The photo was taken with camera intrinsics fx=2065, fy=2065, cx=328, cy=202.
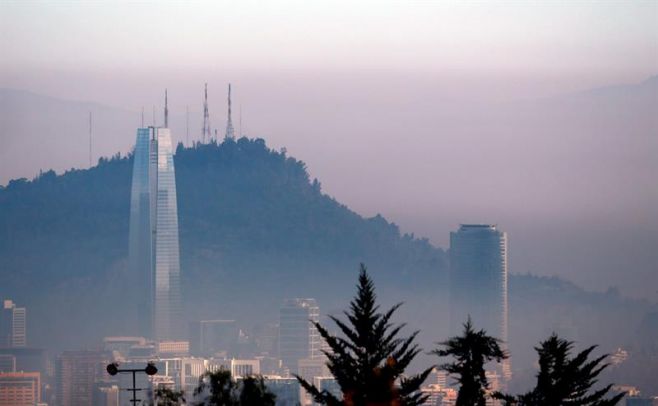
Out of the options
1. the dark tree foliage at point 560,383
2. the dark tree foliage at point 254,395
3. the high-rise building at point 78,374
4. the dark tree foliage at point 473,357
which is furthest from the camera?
the high-rise building at point 78,374

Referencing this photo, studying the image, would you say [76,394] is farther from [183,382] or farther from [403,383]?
[403,383]

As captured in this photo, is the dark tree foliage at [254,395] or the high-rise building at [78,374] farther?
the high-rise building at [78,374]

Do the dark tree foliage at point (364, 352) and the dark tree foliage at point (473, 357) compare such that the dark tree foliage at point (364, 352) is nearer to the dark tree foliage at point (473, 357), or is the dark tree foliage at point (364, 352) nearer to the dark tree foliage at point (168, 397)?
the dark tree foliage at point (473, 357)

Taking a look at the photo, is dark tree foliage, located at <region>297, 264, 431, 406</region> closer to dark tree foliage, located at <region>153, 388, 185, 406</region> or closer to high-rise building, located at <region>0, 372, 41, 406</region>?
dark tree foliage, located at <region>153, 388, 185, 406</region>

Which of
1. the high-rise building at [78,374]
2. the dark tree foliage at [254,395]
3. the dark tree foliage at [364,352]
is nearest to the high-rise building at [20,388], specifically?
the high-rise building at [78,374]

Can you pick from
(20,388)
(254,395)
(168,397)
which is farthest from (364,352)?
(20,388)

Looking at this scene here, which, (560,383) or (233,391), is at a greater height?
(560,383)

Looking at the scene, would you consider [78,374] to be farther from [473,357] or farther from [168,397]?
[168,397]
